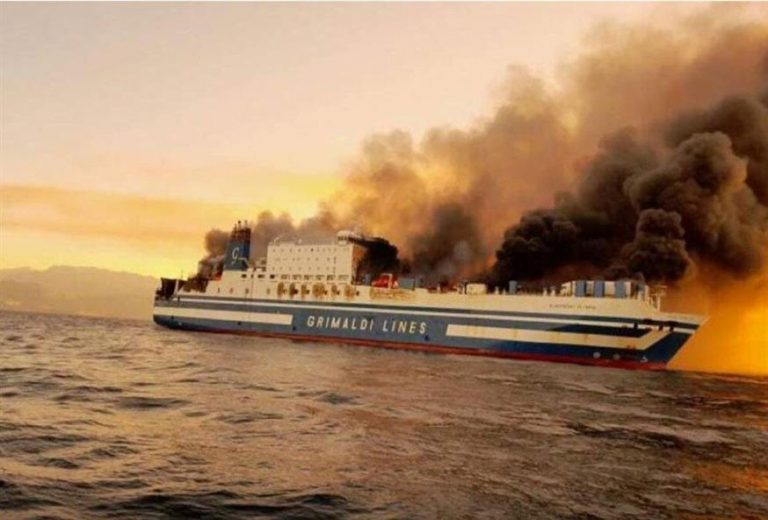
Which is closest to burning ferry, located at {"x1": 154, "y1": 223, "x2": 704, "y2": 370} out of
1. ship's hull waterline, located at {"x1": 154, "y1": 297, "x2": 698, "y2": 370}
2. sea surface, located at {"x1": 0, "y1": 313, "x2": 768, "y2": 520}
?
ship's hull waterline, located at {"x1": 154, "y1": 297, "x2": 698, "y2": 370}

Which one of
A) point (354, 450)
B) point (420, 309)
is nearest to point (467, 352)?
point (420, 309)

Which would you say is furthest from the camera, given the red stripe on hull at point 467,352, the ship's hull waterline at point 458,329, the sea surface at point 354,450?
the red stripe on hull at point 467,352

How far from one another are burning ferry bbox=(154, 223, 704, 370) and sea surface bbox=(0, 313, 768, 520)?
23.8 m

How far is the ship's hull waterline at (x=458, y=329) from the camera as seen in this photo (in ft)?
180

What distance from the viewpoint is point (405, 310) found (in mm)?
66938

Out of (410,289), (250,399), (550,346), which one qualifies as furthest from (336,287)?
(250,399)

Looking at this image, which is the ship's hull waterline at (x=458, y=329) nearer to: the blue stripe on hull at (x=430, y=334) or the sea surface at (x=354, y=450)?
the blue stripe on hull at (x=430, y=334)

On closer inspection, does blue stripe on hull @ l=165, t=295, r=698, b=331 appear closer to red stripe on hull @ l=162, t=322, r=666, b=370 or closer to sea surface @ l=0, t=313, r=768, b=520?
red stripe on hull @ l=162, t=322, r=666, b=370

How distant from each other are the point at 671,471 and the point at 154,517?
12.4m

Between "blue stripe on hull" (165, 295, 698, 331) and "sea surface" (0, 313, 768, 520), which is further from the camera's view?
"blue stripe on hull" (165, 295, 698, 331)

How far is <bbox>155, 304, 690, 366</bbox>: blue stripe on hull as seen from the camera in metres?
55.0

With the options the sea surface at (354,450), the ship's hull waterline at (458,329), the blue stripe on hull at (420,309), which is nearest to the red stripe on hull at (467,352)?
the ship's hull waterline at (458,329)

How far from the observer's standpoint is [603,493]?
511 inches

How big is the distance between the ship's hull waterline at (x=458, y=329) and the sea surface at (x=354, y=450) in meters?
23.4
